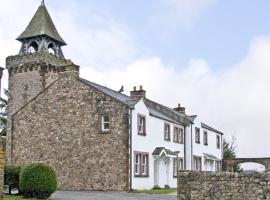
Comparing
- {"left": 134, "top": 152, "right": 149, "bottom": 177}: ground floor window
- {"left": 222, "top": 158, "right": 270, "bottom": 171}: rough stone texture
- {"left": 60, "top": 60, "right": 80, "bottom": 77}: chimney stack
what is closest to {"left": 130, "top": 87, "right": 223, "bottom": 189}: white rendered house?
{"left": 134, "top": 152, "right": 149, "bottom": 177}: ground floor window

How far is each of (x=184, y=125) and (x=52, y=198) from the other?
21.5 m

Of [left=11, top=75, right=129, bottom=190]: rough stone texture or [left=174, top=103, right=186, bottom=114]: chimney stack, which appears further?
[left=174, top=103, right=186, bottom=114]: chimney stack

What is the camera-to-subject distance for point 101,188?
35.6m

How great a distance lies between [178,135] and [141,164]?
853 centimetres

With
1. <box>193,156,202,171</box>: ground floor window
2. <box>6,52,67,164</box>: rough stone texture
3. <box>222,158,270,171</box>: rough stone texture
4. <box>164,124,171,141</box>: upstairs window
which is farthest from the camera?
<box>222,158,270,171</box>: rough stone texture

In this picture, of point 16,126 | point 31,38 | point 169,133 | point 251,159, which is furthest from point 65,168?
point 251,159

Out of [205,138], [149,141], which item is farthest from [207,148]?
[149,141]

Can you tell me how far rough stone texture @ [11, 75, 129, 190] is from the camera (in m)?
35.7

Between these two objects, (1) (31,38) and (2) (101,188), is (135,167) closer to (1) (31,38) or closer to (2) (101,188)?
(2) (101,188)

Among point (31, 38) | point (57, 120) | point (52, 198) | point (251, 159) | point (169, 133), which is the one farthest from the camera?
point (251, 159)

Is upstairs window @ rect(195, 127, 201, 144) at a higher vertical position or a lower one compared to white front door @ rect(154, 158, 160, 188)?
higher

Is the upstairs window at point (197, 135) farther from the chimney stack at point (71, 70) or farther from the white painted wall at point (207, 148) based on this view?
the chimney stack at point (71, 70)

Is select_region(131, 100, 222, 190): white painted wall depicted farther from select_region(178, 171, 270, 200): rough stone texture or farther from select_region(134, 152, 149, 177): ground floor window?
select_region(178, 171, 270, 200): rough stone texture

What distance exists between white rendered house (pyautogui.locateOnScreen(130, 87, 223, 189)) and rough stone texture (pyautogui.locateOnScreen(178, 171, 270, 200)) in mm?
12812
